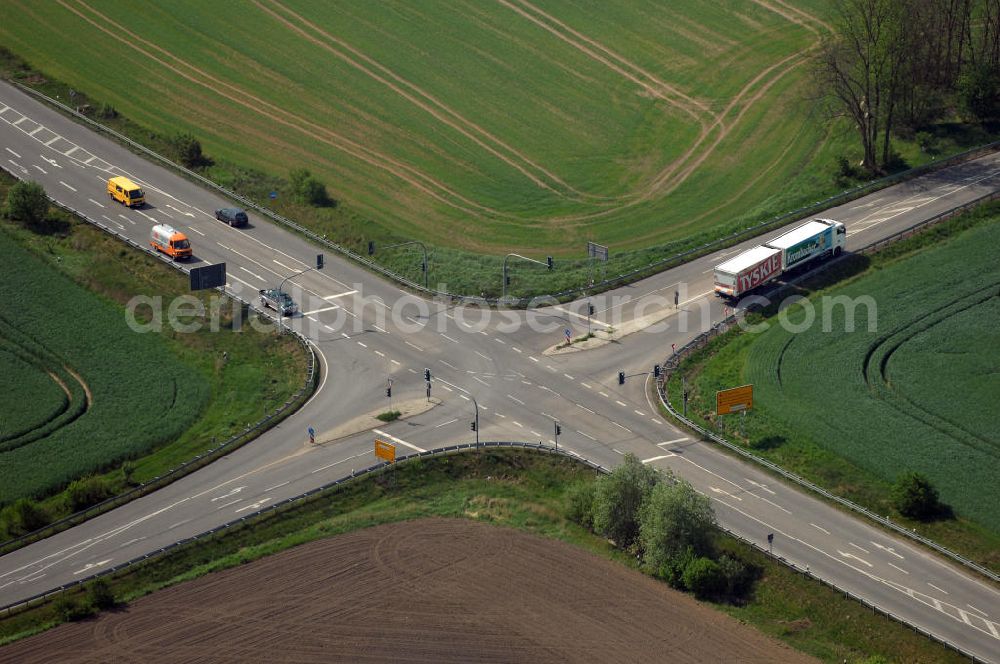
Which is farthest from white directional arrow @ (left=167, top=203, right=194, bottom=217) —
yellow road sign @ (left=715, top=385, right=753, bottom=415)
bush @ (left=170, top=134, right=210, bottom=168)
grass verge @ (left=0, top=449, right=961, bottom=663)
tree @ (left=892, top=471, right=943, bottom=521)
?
tree @ (left=892, top=471, right=943, bottom=521)

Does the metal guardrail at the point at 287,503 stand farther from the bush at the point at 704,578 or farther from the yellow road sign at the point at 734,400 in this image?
the bush at the point at 704,578

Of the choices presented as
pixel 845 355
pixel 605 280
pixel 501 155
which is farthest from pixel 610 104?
pixel 845 355

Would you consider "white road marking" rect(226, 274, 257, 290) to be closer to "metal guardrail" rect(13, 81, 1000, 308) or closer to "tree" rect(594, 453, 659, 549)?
"metal guardrail" rect(13, 81, 1000, 308)

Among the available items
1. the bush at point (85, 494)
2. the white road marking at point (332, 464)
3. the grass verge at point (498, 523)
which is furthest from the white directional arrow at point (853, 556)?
the bush at point (85, 494)

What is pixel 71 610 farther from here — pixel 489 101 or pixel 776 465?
pixel 489 101

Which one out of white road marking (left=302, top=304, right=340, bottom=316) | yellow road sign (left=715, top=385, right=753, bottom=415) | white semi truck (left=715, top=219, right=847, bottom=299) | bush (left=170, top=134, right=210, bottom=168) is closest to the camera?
yellow road sign (left=715, top=385, right=753, bottom=415)

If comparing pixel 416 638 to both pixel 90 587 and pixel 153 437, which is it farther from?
pixel 153 437
